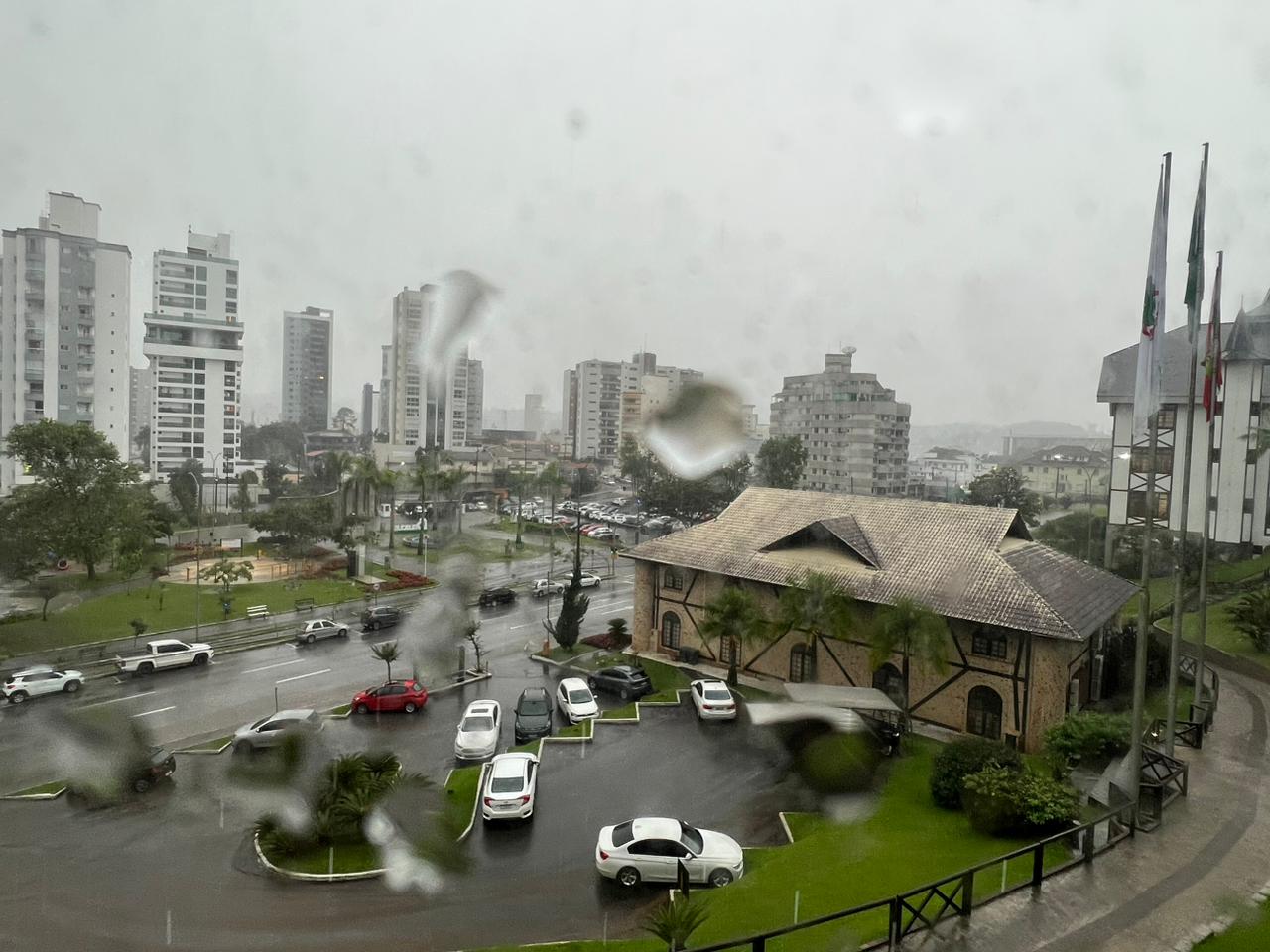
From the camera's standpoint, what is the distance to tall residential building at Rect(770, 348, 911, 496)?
2206 inches

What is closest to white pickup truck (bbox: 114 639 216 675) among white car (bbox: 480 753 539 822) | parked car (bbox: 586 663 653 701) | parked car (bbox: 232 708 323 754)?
parked car (bbox: 232 708 323 754)

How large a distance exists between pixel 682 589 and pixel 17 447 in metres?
23.8

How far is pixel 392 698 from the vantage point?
19031 millimetres

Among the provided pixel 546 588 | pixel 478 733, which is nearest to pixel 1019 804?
pixel 478 733

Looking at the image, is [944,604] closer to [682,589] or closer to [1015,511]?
[1015,511]

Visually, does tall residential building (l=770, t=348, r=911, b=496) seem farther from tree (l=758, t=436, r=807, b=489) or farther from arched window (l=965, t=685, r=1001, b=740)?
arched window (l=965, t=685, r=1001, b=740)

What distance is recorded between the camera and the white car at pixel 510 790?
12703mm

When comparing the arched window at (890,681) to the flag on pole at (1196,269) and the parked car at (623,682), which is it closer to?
the parked car at (623,682)

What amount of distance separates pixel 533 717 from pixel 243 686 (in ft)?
28.7

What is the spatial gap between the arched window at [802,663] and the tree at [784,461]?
2764 centimetres

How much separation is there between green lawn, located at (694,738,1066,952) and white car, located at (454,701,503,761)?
21.7ft

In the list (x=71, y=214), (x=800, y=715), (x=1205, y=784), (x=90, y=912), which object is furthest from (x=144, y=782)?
(x=71, y=214)

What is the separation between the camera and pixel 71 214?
131 feet

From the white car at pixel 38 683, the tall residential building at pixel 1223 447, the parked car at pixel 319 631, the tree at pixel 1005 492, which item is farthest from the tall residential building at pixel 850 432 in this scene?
the white car at pixel 38 683
